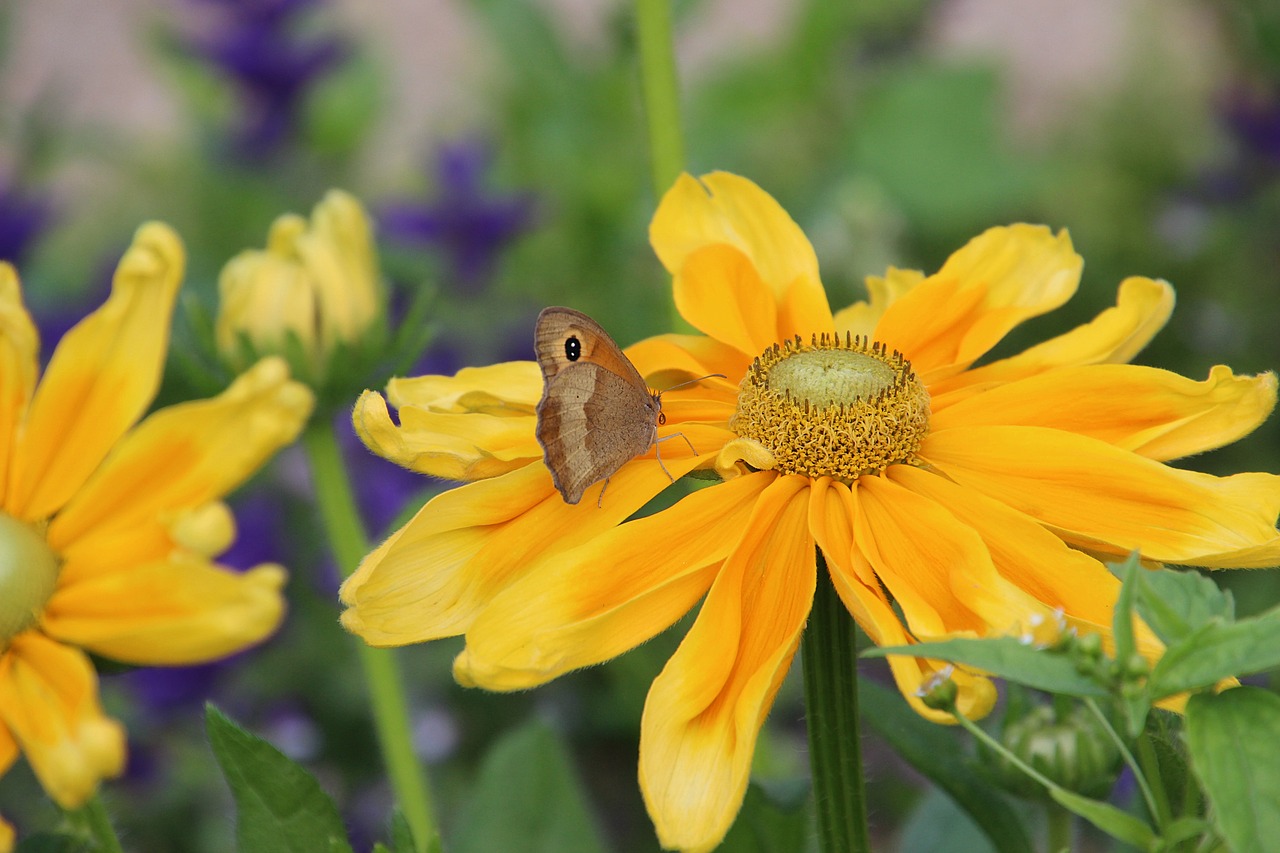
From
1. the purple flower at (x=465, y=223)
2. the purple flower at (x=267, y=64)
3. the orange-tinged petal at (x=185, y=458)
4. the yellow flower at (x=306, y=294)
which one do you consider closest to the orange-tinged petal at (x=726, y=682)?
the orange-tinged petal at (x=185, y=458)

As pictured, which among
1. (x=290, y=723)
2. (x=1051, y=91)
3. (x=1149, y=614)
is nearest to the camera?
(x=1149, y=614)

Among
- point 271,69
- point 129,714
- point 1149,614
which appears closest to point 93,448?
point 1149,614

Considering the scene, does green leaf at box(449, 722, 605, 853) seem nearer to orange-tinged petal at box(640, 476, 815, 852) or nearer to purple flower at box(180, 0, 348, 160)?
orange-tinged petal at box(640, 476, 815, 852)

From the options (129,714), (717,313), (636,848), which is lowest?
(636,848)

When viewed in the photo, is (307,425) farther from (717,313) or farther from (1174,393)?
(1174,393)

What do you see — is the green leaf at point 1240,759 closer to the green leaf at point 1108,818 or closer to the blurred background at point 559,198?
the green leaf at point 1108,818

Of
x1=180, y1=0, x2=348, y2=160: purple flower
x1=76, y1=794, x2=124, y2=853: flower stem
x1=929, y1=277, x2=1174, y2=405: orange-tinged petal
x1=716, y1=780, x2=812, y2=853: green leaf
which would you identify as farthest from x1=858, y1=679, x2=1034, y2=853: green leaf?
x1=180, y1=0, x2=348, y2=160: purple flower

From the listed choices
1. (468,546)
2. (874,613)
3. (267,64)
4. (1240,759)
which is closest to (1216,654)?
(1240,759)
